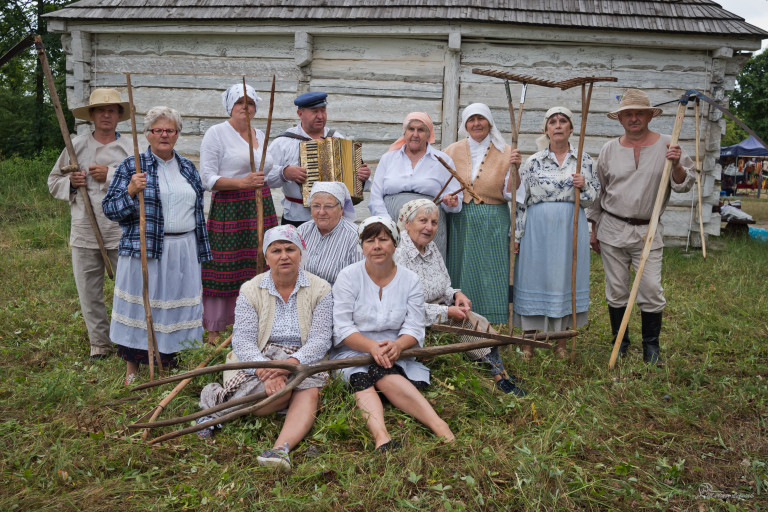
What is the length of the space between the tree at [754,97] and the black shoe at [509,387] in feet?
84.3

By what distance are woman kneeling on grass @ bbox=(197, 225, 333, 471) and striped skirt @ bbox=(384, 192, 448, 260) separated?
1109mm

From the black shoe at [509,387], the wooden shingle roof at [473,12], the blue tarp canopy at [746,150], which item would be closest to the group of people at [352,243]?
the black shoe at [509,387]

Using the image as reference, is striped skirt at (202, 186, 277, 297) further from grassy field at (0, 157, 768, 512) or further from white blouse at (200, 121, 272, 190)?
grassy field at (0, 157, 768, 512)

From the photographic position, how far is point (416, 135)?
4.41m

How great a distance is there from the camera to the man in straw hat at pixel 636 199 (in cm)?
418

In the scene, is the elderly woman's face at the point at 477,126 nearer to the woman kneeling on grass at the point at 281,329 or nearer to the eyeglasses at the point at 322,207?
the eyeglasses at the point at 322,207

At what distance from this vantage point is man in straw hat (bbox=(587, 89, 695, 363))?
418 cm

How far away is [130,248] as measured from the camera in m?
3.86

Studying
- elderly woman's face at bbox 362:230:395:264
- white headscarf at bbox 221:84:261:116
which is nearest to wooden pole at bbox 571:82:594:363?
elderly woman's face at bbox 362:230:395:264

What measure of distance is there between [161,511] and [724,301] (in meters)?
5.53

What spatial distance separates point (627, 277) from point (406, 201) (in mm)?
1739

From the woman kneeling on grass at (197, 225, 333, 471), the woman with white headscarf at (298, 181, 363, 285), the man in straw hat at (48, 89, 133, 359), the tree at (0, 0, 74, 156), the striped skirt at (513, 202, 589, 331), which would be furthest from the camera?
the tree at (0, 0, 74, 156)

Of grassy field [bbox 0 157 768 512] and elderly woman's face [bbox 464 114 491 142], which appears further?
elderly woman's face [bbox 464 114 491 142]

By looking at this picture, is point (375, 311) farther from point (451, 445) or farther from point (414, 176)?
point (414, 176)
